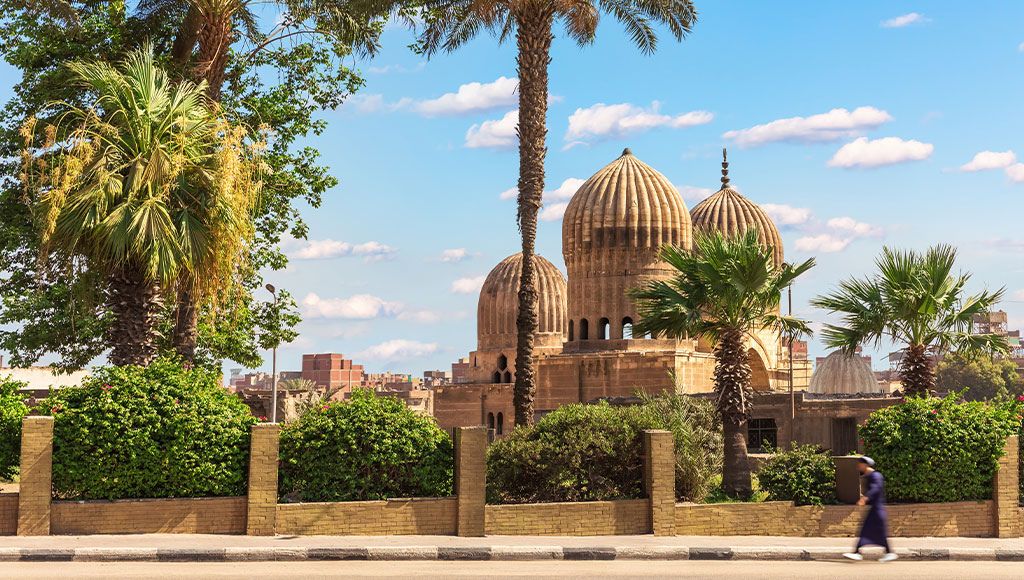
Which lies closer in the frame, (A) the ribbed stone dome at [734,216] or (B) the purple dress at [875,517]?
(B) the purple dress at [875,517]

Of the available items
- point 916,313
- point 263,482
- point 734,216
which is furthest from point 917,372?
point 734,216

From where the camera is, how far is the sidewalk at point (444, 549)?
14469 millimetres

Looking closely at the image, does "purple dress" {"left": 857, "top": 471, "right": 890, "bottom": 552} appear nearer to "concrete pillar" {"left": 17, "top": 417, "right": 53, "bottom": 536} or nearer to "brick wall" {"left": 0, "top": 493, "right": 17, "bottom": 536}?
"concrete pillar" {"left": 17, "top": 417, "right": 53, "bottom": 536}

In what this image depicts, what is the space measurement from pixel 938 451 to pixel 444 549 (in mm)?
7748

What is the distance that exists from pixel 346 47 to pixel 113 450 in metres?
12.8

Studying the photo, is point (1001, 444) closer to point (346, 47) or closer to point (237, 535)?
point (237, 535)

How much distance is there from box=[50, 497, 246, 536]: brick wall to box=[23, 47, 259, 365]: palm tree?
3385 millimetres

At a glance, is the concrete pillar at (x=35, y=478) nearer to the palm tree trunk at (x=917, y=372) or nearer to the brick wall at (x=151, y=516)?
the brick wall at (x=151, y=516)

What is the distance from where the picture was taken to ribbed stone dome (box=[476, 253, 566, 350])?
63062mm

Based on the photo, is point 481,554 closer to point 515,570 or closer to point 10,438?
point 515,570

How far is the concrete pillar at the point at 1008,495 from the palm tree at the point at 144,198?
12305 mm

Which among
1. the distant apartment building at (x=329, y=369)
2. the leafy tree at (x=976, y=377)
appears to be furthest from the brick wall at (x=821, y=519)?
the distant apartment building at (x=329, y=369)

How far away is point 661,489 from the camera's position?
664 inches

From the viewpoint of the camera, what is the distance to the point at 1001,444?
17844mm
